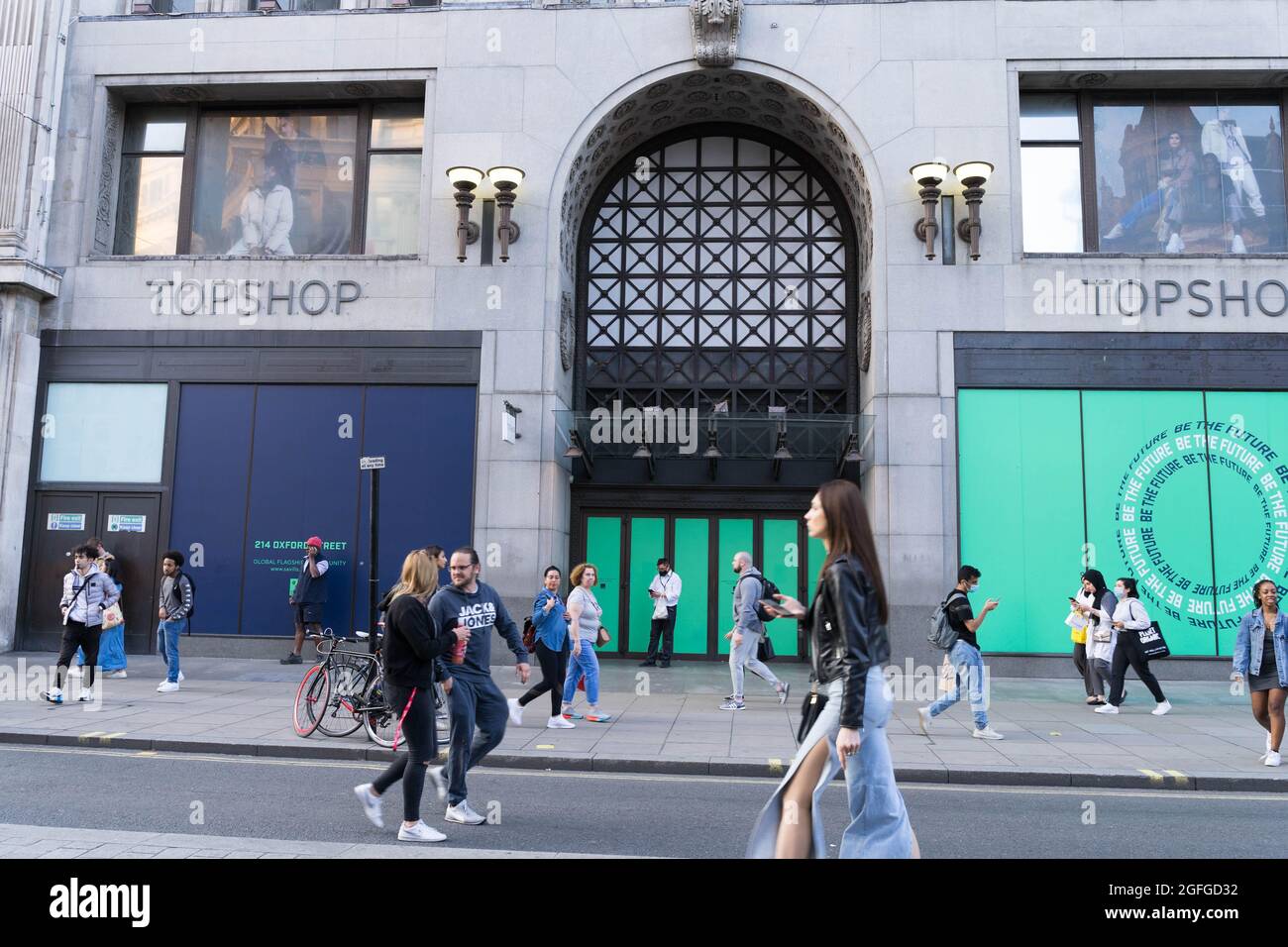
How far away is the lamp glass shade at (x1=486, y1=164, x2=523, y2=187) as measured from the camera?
15.6m

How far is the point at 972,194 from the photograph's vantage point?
15445 mm

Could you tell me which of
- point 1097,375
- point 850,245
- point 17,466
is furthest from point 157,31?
point 1097,375

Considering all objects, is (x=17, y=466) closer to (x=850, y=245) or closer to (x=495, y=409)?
(x=495, y=409)

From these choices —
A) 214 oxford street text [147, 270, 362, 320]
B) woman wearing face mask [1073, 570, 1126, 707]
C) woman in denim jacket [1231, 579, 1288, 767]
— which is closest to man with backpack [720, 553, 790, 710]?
woman wearing face mask [1073, 570, 1126, 707]

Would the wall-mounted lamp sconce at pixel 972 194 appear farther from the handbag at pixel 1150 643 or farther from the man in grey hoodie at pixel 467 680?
the man in grey hoodie at pixel 467 680

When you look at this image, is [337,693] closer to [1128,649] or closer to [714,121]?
[1128,649]

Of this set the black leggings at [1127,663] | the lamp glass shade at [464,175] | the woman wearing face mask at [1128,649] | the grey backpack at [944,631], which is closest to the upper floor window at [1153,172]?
the woman wearing face mask at [1128,649]

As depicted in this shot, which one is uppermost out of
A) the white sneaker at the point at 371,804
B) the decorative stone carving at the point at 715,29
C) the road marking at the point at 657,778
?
the decorative stone carving at the point at 715,29

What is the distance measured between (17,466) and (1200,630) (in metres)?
20.9

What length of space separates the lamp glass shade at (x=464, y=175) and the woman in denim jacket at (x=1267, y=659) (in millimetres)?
12891

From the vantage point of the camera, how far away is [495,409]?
16.0 metres

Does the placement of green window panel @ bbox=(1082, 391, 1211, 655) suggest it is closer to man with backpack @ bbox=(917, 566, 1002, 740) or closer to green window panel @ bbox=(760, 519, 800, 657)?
green window panel @ bbox=(760, 519, 800, 657)

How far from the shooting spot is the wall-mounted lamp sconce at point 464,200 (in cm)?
1566

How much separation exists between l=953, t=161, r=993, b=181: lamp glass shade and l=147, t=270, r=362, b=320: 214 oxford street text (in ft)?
35.3
